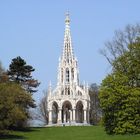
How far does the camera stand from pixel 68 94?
8856 cm

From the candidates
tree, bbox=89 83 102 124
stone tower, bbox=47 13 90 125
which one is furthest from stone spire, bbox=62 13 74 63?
tree, bbox=89 83 102 124

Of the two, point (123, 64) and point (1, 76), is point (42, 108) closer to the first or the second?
point (1, 76)

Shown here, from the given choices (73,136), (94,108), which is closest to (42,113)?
(94,108)

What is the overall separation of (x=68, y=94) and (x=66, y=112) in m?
4.24

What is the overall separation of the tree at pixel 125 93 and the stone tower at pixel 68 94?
46.8 metres

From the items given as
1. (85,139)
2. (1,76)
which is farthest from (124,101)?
(1,76)

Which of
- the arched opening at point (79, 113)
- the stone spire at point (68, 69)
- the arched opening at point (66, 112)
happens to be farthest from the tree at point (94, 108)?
the stone spire at point (68, 69)

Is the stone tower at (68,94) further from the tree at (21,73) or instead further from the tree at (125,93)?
the tree at (125,93)

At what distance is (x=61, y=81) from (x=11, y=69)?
1629 centimetres

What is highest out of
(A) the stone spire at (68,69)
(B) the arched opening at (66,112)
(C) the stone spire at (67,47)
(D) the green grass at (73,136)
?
(C) the stone spire at (67,47)

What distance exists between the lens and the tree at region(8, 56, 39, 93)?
75.0m

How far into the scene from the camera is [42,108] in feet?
346

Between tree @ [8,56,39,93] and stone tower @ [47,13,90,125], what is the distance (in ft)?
36.2

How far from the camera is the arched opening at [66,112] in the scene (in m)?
88.6
